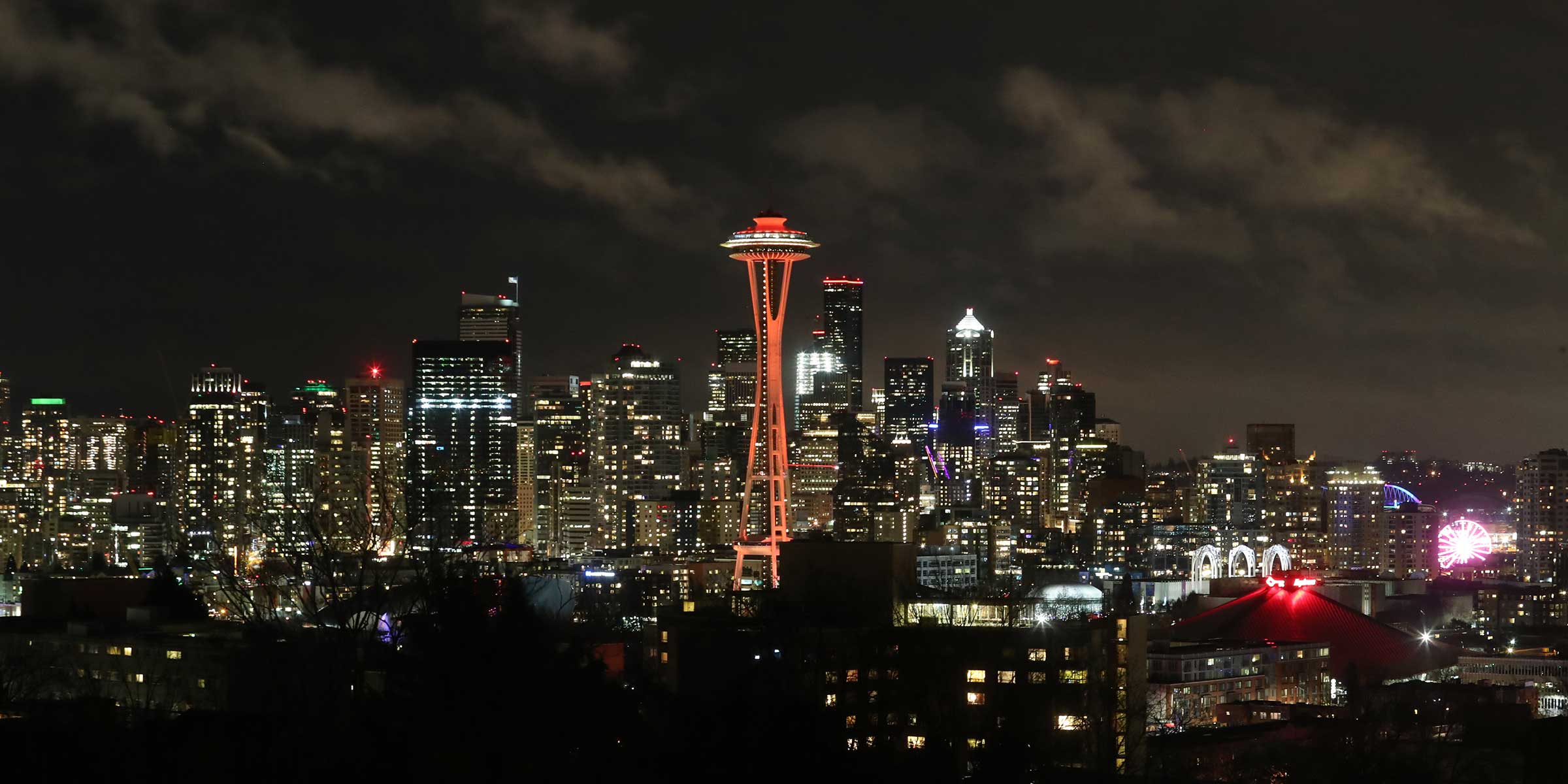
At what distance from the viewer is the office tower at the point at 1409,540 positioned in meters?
116

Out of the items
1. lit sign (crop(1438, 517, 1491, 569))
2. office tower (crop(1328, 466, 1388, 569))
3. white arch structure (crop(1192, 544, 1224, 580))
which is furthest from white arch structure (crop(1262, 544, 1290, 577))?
office tower (crop(1328, 466, 1388, 569))

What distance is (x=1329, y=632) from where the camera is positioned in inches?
2400

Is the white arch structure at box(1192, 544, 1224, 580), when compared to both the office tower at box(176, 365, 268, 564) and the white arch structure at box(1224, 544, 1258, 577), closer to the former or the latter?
the white arch structure at box(1224, 544, 1258, 577)

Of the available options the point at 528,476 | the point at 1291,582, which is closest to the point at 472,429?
the point at 528,476

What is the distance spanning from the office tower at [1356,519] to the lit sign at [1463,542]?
9555 mm

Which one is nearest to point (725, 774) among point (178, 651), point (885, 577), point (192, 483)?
point (178, 651)

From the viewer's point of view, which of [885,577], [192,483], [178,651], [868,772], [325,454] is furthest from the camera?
[192,483]

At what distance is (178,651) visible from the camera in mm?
38000

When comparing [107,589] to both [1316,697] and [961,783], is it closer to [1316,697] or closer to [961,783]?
[1316,697]

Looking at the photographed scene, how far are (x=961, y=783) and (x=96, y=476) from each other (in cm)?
10791

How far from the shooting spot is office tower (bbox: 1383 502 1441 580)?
116 m

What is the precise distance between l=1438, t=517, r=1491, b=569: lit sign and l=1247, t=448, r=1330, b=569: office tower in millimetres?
12866

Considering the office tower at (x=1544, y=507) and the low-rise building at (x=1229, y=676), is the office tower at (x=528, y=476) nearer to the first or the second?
the office tower at (x=1544, y=507)

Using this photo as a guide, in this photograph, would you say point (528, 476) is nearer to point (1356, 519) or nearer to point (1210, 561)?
point (1210, 561)
